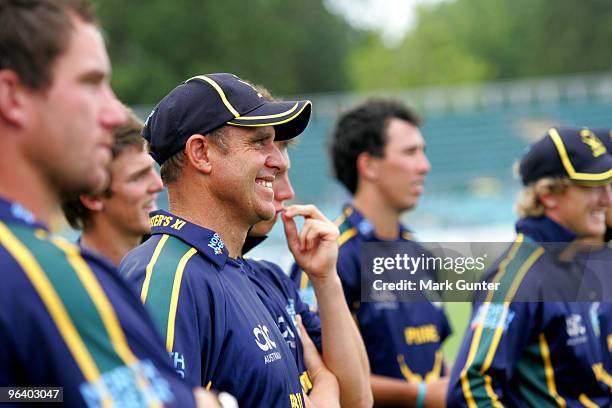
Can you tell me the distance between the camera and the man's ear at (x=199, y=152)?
3.23m

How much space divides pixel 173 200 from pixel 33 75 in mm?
1527

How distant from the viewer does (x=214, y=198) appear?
130 inches

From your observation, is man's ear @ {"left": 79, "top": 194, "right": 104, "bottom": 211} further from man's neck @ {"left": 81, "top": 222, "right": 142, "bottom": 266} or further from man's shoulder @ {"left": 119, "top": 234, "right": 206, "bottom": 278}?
man's shoulder @ {"left": 119, "top": 234, "right": 206, "bottom": 278}

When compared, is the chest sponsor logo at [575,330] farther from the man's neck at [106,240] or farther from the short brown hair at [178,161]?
the man's neck at [106,240]

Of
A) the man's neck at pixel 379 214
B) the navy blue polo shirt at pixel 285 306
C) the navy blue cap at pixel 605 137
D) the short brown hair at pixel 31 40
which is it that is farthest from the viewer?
the man's neck at pixel 379 214

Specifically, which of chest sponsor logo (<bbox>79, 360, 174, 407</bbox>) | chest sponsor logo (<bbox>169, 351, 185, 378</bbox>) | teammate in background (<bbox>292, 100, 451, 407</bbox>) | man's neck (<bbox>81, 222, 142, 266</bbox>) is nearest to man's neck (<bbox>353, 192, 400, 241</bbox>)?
teammate in background (<bbox>292, 100, 451, 407</bbox>)

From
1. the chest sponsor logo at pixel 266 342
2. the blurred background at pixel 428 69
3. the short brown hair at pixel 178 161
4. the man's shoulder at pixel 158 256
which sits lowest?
the chest sponsor logo at pixel 266 342

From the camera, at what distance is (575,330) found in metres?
4.39

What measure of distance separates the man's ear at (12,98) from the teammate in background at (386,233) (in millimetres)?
3423

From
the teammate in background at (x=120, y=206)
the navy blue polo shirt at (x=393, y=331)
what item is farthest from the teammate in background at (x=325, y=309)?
the navy blue polo shirt at (x=393, y=331)

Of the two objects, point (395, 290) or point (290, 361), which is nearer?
point (290, 361)

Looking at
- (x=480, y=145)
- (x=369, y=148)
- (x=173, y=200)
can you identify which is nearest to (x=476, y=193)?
(x=480, y=145)

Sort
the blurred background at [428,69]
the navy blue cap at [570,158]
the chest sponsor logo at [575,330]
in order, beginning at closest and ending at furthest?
the chest sponsor logo at [575,330], the navy blue cap at [570,158], the blurred background at [428,69]

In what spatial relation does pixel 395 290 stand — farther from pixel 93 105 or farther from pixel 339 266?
pixel 93 105
